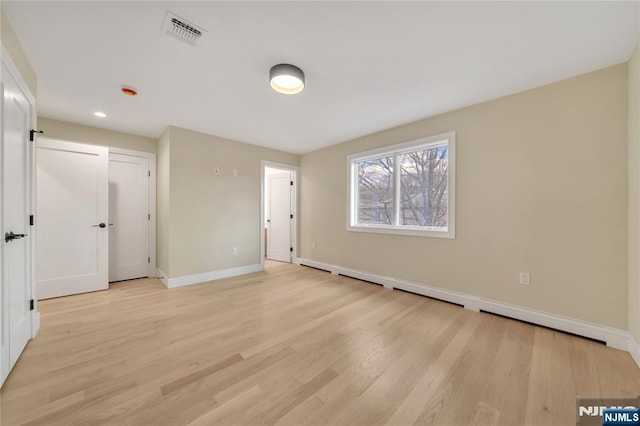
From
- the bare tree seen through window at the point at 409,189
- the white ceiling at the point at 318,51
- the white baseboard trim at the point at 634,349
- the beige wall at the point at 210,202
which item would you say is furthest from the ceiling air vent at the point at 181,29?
the white baseboard trim at the point at 634,349

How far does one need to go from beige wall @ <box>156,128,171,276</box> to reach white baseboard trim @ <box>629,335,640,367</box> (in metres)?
5.09

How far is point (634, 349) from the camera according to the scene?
1932mm

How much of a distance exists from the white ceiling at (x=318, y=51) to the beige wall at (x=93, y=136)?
34 centimetres

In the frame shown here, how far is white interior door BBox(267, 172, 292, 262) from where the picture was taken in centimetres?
557

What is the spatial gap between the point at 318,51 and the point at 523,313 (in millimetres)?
3312

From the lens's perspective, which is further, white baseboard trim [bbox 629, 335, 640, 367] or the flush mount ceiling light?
the flush mount ceiling light

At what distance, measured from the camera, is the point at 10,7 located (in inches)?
60.7

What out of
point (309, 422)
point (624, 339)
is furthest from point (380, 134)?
point (309, 422)

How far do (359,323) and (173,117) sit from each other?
11.9 ft

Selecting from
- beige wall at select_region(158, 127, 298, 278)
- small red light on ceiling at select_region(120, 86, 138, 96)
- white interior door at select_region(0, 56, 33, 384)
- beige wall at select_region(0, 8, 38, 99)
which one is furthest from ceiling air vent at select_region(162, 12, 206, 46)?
beige wall at select_region(158, 127, 298, 278)

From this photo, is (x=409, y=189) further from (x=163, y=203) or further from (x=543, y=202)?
(x=163, y=203)

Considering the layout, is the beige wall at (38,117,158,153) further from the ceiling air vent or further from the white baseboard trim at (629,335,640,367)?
the white baseboard trim at (629,335,640,367)

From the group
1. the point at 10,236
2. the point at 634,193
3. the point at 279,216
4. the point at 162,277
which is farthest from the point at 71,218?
the point at 634,193

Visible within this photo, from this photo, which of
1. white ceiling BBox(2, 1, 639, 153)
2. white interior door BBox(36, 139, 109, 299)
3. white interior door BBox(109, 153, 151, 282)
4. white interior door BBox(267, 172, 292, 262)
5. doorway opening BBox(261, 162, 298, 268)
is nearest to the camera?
white ceiling BBox(2, 1, 639, 153)
